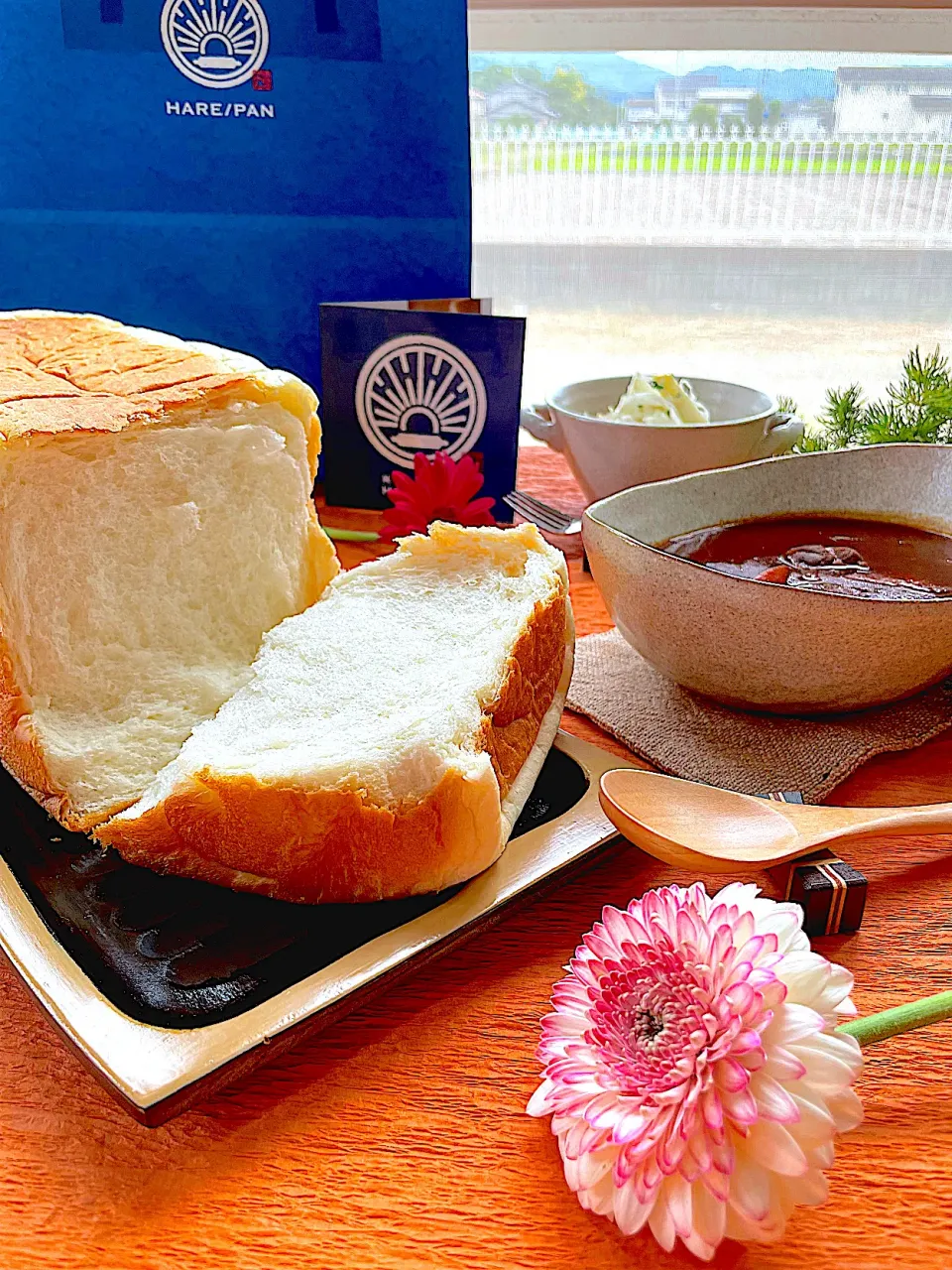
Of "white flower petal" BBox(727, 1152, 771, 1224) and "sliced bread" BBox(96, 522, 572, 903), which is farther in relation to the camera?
"sliced bread" BBox(96, 522, 572, 903)

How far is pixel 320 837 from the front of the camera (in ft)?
3.46

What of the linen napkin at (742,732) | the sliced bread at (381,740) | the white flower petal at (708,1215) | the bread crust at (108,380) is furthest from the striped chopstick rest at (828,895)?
the bread crust at (108,380)

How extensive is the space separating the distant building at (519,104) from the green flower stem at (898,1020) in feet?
7.60

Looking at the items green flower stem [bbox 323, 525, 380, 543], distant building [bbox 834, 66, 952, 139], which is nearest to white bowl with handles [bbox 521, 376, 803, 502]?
green flower stem [bbox 323, 525, 380, 543]

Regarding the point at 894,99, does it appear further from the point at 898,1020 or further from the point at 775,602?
the point at 898,1020

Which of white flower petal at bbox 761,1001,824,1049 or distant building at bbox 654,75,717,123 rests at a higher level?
distant building at bbox 654,75,717,123

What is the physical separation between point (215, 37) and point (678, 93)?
1100 millimetres

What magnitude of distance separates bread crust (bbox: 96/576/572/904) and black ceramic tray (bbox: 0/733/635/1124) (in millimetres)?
19

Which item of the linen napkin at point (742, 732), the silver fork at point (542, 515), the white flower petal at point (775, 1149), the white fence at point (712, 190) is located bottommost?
the linen napkin at point (742, 732)

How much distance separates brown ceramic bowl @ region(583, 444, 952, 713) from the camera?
130 cm

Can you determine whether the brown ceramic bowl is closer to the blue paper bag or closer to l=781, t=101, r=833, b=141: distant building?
the blue paper bag

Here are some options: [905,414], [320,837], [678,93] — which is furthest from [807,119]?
[320,837]

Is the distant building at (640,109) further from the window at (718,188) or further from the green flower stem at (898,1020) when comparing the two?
the green flower stem at (898,1020)

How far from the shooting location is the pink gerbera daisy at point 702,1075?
734 millimetres
